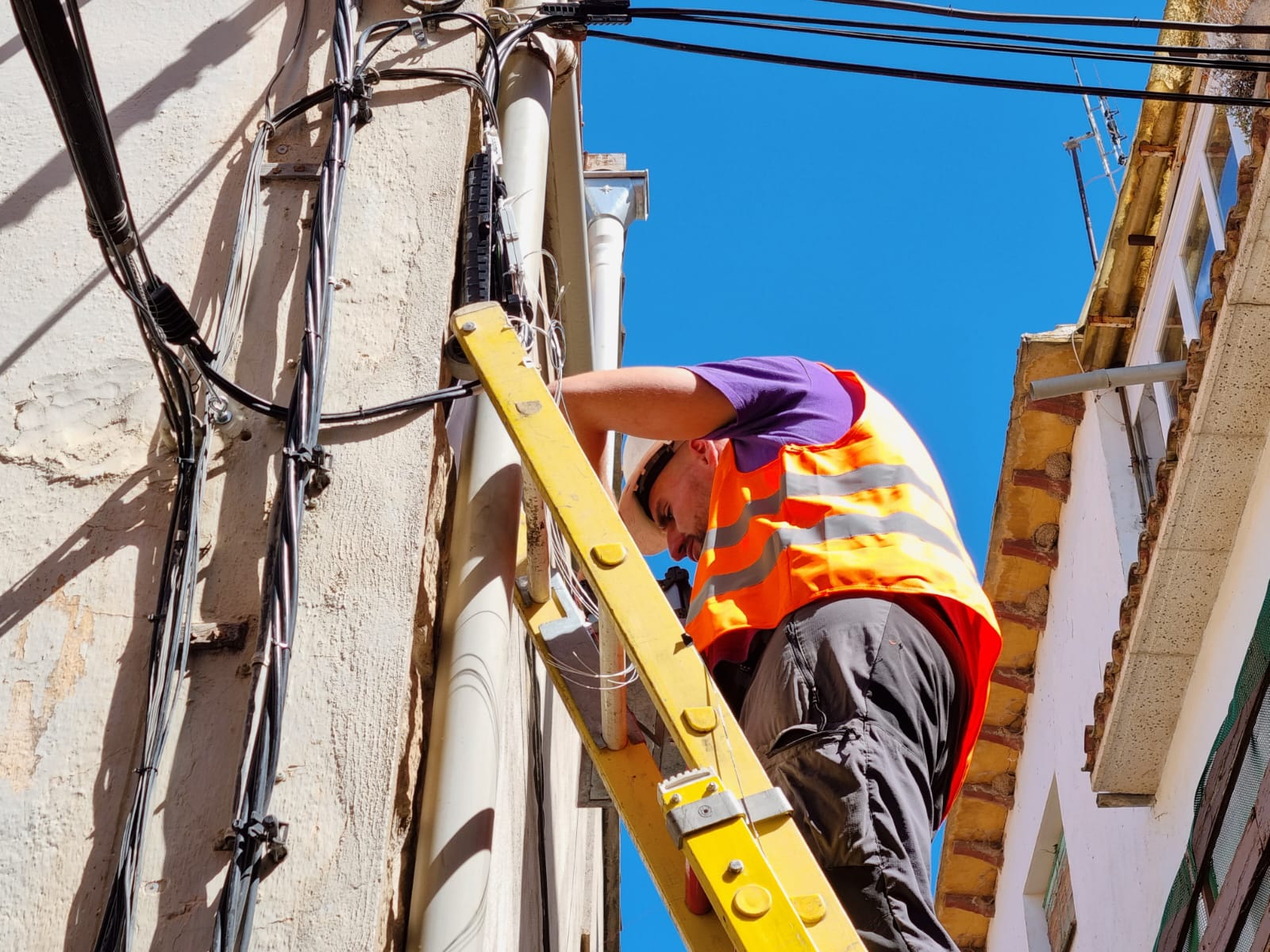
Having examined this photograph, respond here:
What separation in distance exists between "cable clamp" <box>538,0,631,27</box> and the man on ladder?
4.85 ft

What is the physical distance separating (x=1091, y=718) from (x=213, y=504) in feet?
39.0

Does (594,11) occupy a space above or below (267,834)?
above

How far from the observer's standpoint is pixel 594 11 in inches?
193

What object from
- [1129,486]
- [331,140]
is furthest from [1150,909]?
[331,140]

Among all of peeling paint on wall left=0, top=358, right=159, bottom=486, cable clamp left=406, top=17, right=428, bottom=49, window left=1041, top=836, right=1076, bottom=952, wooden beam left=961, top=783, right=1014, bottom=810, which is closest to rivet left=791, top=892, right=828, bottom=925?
peeling paint on wall left=0, top=358, right=159, bottom=486

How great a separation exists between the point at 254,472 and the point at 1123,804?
10.1m

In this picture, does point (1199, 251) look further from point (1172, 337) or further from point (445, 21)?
point (445, 21)

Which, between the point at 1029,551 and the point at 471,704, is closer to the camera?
the point at 471,704

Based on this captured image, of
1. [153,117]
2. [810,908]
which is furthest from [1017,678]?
[810,908]

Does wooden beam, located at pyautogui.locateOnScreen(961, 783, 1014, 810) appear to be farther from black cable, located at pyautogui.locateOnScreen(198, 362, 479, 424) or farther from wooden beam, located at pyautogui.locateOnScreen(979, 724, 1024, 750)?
black cable, located at pyautogui.locateOnScreen(198, 362, 479, 424)

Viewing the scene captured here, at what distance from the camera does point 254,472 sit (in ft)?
11.2

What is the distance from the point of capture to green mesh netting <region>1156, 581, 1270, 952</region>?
8562 mm

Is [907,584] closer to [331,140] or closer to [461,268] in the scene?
[461,268]

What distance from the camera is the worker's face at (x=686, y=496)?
4.62 meters
